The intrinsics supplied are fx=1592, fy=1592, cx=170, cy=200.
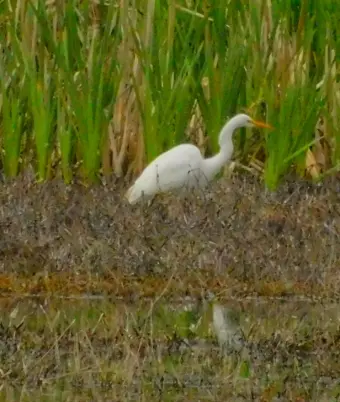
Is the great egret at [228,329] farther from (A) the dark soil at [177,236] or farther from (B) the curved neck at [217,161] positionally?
(B) the curved neck at [217,161]

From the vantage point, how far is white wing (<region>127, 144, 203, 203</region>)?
9.35 meters

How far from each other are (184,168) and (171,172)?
81mm

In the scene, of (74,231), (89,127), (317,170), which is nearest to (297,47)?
(317,170)

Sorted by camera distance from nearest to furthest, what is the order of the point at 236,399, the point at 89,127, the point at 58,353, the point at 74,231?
Answer: the point at 236,399 → the point at 58,353 → the point at 74,231 → the point at 89,127

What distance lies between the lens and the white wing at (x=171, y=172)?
30.7ft

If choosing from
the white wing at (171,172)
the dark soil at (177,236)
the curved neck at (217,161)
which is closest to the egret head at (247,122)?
the curved neck at (217,161)

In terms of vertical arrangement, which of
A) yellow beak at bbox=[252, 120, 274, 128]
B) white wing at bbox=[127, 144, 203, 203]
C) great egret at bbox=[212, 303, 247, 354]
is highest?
yellow beak at bbox=[252, 120, 274, 128]

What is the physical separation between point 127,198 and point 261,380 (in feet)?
12.0

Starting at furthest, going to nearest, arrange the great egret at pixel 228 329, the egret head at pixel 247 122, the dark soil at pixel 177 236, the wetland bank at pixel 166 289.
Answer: the egret head at pixel 247 122
the dark soil at pixel 177 236
the great egret at pixel 228 329
the wetland bank at pixel 166 289

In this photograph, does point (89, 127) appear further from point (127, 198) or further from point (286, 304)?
point (286, 304)

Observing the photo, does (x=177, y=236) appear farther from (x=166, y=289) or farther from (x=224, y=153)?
(x=224, y=153)

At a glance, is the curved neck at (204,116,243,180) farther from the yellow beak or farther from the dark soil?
the dark soil

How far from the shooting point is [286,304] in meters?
7.19

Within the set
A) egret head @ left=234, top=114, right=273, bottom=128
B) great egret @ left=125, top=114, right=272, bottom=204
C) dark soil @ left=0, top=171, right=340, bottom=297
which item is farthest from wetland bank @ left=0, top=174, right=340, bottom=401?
egret head @ left=234, top=114, right=273, bottom=128
